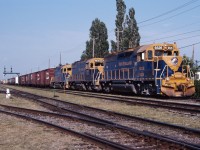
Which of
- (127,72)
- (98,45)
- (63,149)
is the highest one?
(98,45)

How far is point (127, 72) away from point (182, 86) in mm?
6151

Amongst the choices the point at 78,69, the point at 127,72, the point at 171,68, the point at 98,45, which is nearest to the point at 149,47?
the point at 171,68

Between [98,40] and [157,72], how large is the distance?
160 ft

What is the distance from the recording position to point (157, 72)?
22.6 m

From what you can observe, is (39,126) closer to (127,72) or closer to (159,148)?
(159,148)

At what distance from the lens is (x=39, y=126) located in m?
11.3

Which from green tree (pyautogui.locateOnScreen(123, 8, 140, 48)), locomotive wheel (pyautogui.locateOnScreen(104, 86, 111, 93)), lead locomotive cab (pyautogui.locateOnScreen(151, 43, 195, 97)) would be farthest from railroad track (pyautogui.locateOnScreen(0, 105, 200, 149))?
green tree (pyautogui.locateOnScreen(123, 8, 140, 48))

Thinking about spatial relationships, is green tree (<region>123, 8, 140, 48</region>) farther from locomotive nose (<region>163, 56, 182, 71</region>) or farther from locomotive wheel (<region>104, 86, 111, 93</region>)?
locomotive nose (<region>163, 56, 182, 71</region>)

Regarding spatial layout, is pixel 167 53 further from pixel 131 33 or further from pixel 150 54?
pixel 131 33

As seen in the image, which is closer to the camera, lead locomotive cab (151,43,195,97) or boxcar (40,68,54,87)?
lead locomotive cab (151,43,195,97)

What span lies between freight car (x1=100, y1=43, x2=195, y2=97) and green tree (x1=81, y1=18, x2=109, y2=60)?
40.5 m

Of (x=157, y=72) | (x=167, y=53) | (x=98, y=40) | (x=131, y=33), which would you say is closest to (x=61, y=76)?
(x=131, y=33)

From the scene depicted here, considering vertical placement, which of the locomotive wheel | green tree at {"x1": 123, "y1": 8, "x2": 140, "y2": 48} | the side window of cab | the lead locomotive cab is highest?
green tree at {"x1": 123, "y1": 8, "x2": 140, "y2": 48}

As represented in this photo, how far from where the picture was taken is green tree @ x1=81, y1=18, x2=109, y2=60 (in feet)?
225
